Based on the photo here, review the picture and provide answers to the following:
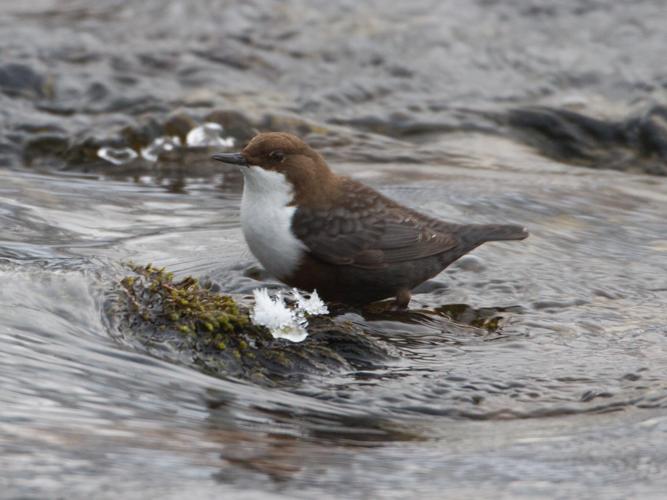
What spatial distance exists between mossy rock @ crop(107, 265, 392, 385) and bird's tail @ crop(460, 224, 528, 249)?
4.46 ft

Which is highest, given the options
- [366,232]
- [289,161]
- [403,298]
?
[289,161]

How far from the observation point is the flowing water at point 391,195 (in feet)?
10.8

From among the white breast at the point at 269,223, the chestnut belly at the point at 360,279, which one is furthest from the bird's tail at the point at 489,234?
the white breast at the point at 269,223

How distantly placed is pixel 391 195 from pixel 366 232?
5.19ft

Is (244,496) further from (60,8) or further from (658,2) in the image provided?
(658,2)

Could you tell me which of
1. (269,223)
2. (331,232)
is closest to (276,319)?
(269,223)

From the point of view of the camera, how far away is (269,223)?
16.3ft

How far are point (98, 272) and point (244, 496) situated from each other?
1679 millimetres

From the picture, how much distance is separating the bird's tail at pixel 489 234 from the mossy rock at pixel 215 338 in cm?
136

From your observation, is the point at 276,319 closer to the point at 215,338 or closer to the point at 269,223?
the point at 215,338

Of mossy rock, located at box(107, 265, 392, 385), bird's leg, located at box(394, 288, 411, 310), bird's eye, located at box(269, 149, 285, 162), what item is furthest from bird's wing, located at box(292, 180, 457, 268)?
mossy rock, located at box(107, 265, 392, 385)

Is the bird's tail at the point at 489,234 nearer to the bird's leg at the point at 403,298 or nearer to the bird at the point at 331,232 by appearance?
the bird at the point at 331,232

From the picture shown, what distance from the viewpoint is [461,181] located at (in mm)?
7340

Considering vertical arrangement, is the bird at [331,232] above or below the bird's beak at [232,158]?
below
